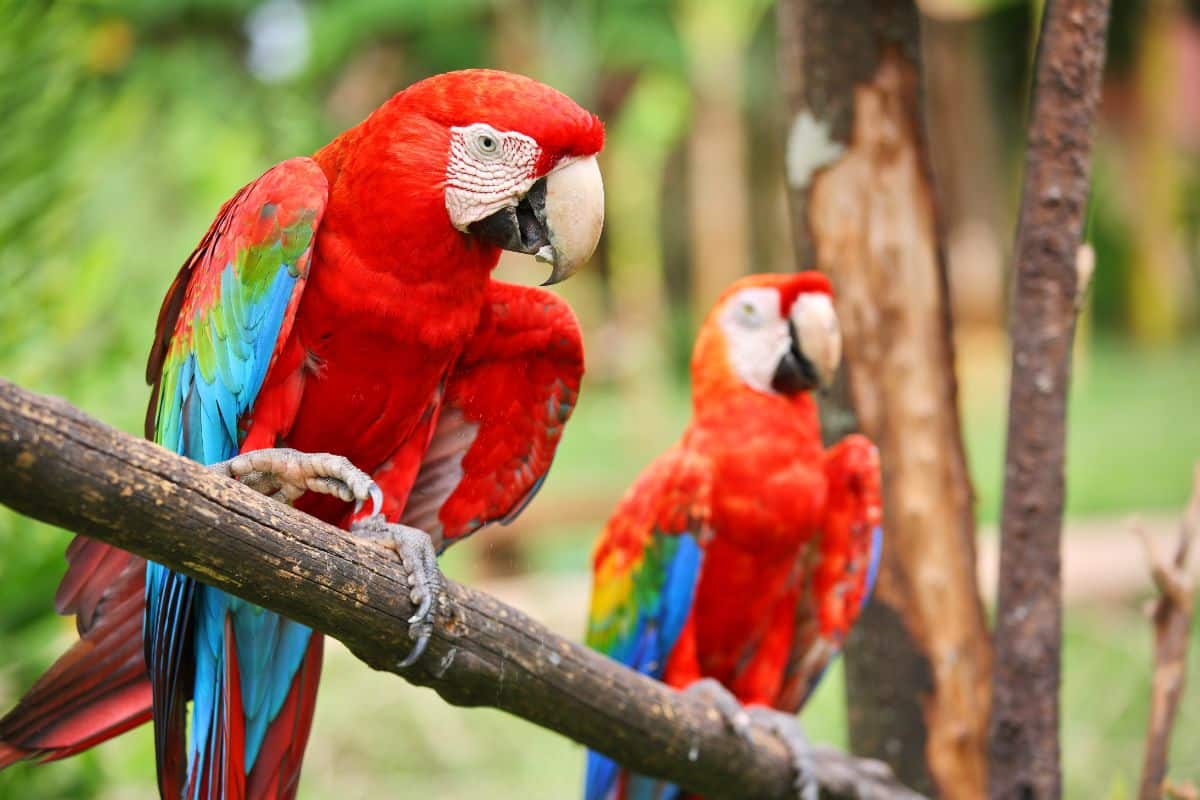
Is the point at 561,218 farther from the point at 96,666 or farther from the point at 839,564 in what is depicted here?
the point at 839,564

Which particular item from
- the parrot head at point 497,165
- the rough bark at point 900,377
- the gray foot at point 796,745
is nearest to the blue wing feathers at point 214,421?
the parrot head at point 497,165

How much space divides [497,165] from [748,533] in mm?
801

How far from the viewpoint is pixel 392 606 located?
1109 millimetres

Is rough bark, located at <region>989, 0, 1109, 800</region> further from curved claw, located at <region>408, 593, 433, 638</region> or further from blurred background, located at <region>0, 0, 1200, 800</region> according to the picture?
curved claw, located at <region>408, 593, 433, 638</region>

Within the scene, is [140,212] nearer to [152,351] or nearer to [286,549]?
[152,351]

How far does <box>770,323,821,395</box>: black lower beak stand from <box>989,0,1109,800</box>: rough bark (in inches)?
11.6

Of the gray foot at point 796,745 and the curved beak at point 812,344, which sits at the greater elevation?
the curved beak at point 812,344

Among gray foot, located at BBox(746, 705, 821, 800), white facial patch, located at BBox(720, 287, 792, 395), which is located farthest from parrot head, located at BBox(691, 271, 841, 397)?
gray foot, located at BBox(746, 705, 821, 800)

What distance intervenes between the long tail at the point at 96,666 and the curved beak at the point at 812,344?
3.15ft

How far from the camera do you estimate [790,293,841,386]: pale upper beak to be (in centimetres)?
170

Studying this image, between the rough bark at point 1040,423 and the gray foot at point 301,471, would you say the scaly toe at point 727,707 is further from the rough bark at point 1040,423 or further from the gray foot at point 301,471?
the gray foot at point 301,471

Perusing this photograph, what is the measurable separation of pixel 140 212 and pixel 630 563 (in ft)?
7.40

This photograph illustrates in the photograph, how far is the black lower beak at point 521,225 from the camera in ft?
3.90

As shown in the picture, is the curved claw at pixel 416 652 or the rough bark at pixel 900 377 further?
the rough bark at pixel 900 377
